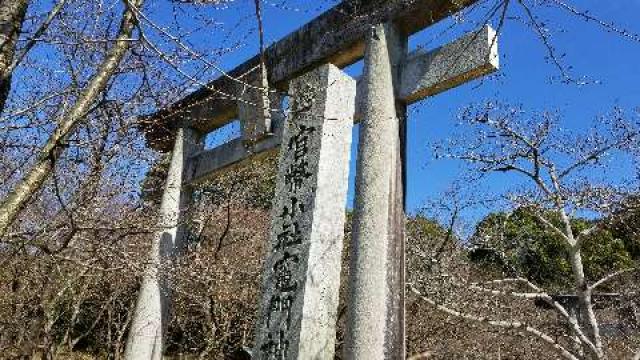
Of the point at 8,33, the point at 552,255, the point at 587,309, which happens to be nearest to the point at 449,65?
the point at 8,33

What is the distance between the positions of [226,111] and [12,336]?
5671mm

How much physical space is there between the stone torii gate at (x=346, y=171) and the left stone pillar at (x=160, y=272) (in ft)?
6.84

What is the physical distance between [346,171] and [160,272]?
3111 mm

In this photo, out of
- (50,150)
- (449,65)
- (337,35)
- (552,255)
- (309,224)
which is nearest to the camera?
(50,150)

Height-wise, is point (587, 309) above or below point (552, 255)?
below

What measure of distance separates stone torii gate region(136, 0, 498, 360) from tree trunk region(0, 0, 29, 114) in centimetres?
129

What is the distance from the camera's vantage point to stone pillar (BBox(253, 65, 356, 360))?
3955 millimetres

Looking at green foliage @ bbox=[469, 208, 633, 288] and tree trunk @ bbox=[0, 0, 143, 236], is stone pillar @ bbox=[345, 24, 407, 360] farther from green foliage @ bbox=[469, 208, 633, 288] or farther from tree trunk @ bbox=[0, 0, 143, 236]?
green foliage @ bbox=[469, 208, 633, 288]

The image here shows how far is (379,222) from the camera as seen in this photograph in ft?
13.8

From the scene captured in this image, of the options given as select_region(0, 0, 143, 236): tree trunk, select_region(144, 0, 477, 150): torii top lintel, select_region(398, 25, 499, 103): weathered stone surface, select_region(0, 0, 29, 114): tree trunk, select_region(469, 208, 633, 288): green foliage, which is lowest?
select_region(0, 0, 143, 236): tree trunk

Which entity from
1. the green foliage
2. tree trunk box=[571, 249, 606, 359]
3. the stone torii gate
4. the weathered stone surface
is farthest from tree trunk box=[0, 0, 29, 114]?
the green foliage

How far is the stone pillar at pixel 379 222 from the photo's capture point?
395 cm

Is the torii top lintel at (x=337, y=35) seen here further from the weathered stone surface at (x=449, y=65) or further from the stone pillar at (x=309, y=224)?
the stone pillar at (x=309, y=224)

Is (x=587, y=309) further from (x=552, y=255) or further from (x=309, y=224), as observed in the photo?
(x=552, y=255)
